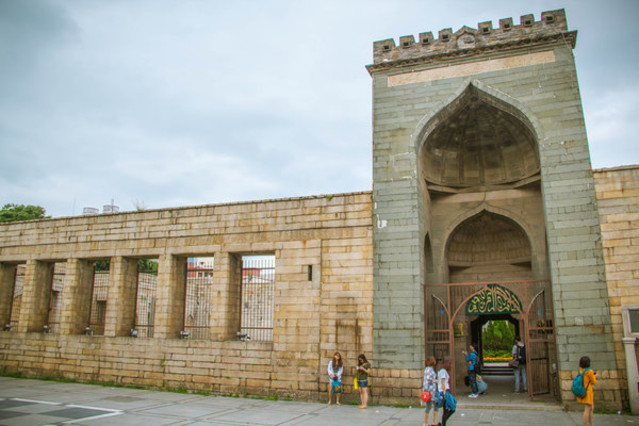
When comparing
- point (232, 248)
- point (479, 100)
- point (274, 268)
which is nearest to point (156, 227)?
point (232, 248)

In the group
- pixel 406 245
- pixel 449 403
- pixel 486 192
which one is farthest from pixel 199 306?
pixel 449 403

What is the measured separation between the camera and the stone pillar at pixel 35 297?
1633 cm

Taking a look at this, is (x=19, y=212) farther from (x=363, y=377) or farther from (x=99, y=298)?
(x=363, y=377)

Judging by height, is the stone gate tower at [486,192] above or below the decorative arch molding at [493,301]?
above

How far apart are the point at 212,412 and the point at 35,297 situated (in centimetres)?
972

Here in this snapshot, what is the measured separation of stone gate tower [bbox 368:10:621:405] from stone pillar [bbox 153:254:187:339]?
6.38m

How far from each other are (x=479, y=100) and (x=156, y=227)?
34.9 ft

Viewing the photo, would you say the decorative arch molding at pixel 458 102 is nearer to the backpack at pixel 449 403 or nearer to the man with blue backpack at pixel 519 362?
the man with blue backpack at pixel 519 362

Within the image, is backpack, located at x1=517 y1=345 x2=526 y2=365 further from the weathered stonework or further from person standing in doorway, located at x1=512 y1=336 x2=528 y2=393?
the weathered stonework

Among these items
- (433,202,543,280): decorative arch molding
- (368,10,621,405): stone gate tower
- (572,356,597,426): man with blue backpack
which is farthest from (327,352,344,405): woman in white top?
(572,356,597,426): man with blue backpack

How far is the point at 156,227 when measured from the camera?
1523cm

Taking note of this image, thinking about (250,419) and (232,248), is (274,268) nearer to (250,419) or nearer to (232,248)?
(232,248)

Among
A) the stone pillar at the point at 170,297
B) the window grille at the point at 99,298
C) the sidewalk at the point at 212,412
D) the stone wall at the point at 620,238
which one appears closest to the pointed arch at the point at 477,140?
the stone wall at the point at 620,238

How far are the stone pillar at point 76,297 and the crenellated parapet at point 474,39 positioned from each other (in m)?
11.7
